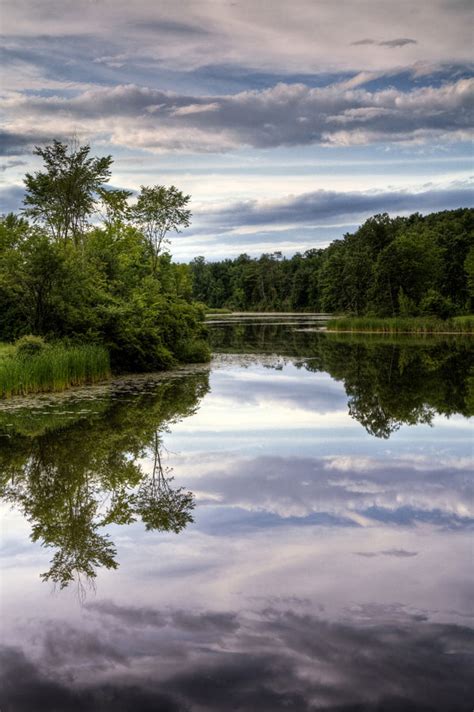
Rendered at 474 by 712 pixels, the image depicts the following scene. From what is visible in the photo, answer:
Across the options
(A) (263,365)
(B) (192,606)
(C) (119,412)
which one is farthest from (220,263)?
(B) (192,606)

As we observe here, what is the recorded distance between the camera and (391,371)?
95.8 feet

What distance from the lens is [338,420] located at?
56.8 feet

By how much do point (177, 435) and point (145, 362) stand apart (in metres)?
12.2

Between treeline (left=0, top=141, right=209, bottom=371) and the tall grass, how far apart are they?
104 centimetres

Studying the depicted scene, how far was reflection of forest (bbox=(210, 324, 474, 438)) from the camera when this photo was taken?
18.8 meters

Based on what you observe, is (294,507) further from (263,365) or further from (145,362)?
(263,365)

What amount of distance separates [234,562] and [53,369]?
13913mm

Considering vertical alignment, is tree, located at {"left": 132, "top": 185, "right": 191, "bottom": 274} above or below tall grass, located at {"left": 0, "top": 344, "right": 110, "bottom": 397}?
above

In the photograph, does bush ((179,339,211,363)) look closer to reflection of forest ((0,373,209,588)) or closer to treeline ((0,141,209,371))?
treeline ((0,141,209,371))

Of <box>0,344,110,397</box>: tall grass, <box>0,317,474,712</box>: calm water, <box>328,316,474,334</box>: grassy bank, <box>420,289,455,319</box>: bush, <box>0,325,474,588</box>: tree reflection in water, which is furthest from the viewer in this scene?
<box>420,289,455,319</box>: bush

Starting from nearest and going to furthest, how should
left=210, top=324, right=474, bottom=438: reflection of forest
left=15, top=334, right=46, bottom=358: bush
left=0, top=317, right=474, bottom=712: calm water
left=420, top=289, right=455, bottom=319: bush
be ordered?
left=0, top=317, right=474, bottom=712: calm water
left=210, top=324, right=474, bottom=438: reflection of forest
left=15, top=334, right=46, bottom=358: bush
left=420, top=289, right=455, bottom=319: bush

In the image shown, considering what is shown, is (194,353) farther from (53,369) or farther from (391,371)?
(53,369)

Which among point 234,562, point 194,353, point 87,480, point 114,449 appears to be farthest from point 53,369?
point 234,562

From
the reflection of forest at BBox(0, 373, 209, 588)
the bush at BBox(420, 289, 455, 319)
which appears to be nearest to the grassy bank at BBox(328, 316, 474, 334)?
the bush at BBox(420, 289, 455, 319)
